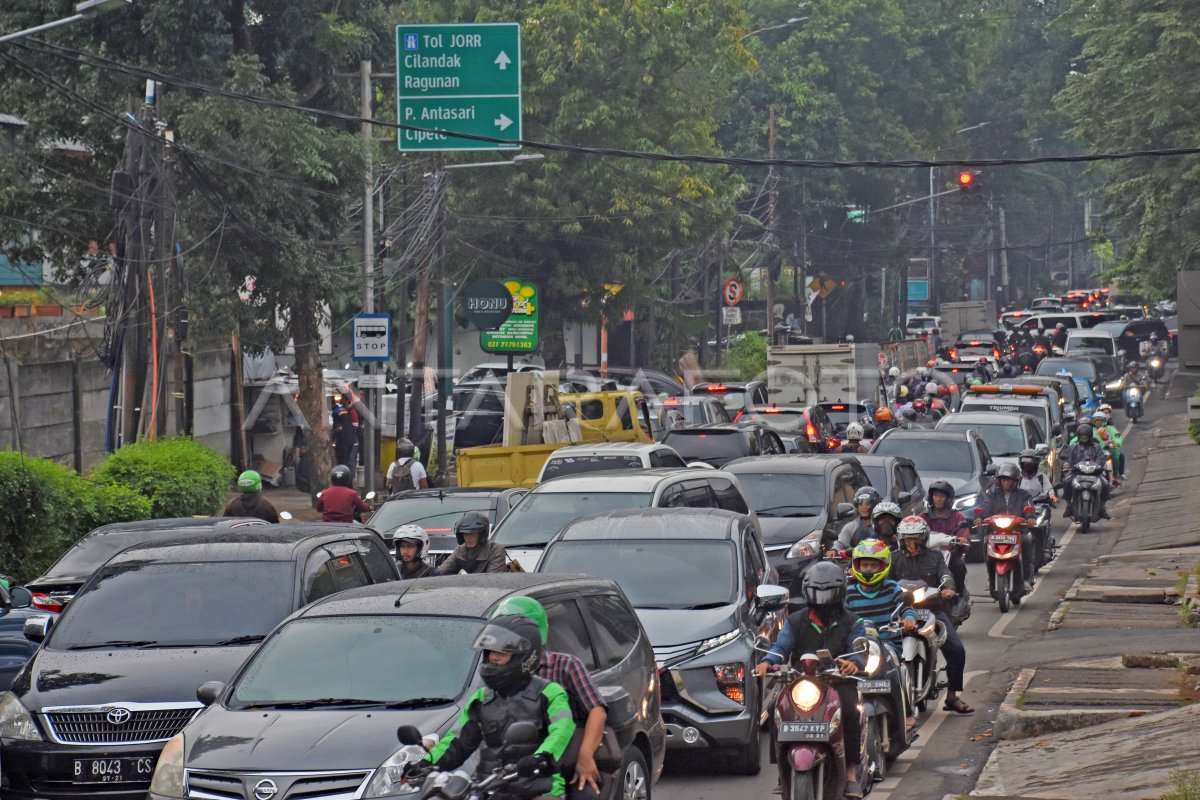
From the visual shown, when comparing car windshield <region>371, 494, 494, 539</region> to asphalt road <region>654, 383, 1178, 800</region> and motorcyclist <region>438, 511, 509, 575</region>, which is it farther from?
asphalt road <region>654, 383, 1178, 800</region>

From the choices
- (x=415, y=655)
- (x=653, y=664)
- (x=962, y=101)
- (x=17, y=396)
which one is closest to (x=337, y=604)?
(x=415, y=655)

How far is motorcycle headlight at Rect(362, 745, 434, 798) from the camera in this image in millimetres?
7445

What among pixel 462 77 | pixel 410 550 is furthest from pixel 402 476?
pixel 410 550

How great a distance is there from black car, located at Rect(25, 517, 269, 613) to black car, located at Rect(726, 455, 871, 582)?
5.72 m

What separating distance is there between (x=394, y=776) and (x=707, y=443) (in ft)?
56.6

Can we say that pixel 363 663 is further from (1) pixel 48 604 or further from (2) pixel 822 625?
(1) pixel 48 604

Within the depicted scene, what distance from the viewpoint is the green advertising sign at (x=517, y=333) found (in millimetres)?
36562

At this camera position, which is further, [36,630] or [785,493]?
[785,493]

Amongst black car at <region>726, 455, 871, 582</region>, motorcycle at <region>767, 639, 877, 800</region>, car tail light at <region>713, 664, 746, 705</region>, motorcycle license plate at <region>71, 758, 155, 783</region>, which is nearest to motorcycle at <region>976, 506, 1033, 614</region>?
black car at <region>726, 455, 871, 582</region>

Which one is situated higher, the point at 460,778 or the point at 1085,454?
the point at 460,778

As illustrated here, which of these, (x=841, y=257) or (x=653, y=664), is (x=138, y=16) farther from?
(x=841, y=257)

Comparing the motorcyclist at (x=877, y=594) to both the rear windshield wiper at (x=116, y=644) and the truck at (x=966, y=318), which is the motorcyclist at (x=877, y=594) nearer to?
the rear windshield wiper at (x=116, y=644)

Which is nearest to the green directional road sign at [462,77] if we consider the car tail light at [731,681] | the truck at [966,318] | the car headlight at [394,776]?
the car tail light at [731,681]

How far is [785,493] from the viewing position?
18734 millimetres
